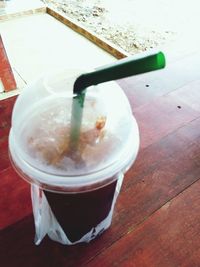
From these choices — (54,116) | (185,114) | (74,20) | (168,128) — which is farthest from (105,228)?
(74,20)

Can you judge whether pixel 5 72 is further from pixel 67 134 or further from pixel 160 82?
pixel 67 134

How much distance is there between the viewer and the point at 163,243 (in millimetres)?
678

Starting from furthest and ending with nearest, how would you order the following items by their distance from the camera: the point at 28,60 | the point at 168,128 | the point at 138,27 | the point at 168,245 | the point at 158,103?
the point at 138,27 → the point at 28,60 → the point at 158,103 → the point at 168,128 → the point at 168,245

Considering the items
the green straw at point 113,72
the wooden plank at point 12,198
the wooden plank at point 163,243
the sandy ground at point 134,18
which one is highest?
the green straw at point 113,72

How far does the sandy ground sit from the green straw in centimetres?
187

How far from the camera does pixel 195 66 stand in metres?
1.29

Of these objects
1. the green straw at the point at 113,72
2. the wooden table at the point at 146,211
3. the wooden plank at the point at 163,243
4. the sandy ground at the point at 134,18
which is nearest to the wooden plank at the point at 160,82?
the wooden table at the point at 146,211

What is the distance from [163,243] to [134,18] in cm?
263

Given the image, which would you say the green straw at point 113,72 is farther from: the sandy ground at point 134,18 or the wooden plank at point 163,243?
the sandy ground at point 134,18

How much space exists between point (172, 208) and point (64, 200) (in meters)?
0.34

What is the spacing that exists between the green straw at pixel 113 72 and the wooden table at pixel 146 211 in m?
0.32

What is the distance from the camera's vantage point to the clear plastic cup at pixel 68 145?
19.1 inches

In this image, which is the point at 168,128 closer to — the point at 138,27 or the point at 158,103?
the point at 158,103

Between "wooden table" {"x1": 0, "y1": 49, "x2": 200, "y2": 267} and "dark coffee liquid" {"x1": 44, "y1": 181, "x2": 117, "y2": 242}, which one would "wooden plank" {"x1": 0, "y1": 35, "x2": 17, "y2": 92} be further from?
"dark coffee liquid" {"x1": 44, "y1": 181, "x2": 117, "y2": 242}
